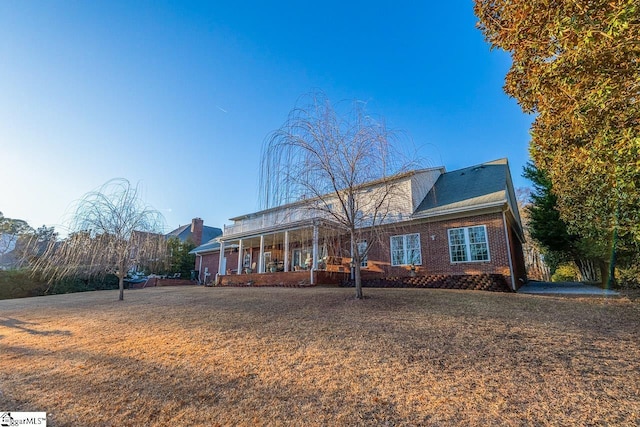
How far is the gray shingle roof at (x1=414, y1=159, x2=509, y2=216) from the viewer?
1340 centimetres

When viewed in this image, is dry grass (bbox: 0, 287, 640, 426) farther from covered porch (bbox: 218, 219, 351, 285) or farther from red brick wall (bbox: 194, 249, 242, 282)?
red brick wall (bbox: 194, 249, 242, 282)

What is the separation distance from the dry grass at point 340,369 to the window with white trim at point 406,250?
7.55 metres

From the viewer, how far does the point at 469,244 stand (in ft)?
43.8

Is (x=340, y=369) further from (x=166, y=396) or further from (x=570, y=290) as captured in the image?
(x=570, y=290)

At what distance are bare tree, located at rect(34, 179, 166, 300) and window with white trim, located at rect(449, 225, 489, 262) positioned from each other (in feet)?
40.2

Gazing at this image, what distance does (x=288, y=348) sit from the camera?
4.80 meters

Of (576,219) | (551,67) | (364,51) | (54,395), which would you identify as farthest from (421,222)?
(54,395)

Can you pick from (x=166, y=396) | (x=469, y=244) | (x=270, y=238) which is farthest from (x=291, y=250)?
(x=166, y=396)

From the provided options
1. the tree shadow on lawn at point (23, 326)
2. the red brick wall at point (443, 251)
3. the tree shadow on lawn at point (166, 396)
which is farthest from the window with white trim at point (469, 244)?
the tree shadow on lawn at point (23, 326)

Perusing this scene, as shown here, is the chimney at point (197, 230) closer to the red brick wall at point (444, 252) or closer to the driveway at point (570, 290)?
the red brick wall at point (444, 252)

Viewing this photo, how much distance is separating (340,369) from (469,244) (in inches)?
444

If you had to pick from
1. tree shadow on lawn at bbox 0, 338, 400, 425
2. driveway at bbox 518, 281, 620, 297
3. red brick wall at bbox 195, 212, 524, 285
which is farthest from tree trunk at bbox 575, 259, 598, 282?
tree shadow on lawn at bbox 0, 338, 400, 425

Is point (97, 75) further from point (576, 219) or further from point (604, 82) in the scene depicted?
point (576, 219)

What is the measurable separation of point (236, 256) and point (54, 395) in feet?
67.7
